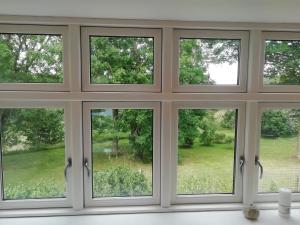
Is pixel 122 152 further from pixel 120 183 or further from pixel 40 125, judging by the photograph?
pixel 40 125

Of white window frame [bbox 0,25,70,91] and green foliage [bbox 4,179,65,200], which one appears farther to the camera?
green foliage [bbox 4,179,65,200]

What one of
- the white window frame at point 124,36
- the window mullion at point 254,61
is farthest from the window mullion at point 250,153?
the white window frame at point 124,36

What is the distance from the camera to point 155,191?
201 cm

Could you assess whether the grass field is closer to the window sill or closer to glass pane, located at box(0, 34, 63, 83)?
the window sill

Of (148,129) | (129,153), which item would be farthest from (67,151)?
(148,129)

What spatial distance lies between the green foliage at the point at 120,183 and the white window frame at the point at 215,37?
2.11 feet

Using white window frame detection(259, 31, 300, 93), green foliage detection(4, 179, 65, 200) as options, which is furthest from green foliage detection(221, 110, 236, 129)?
green foliage detection(4, 179, 65, 200)

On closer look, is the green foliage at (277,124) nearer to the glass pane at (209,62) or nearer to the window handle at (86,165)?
the glass pane at (209,62)

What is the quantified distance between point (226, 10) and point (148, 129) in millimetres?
879

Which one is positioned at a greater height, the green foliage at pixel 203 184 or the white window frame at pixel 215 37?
the white window frame at pixel 215 37

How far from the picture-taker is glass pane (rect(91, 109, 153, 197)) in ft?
6.43

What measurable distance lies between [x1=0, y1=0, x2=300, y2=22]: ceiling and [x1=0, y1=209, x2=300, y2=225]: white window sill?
122cm

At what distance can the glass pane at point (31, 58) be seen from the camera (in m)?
1.85

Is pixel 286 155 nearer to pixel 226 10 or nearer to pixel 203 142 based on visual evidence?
pixel 203 142
